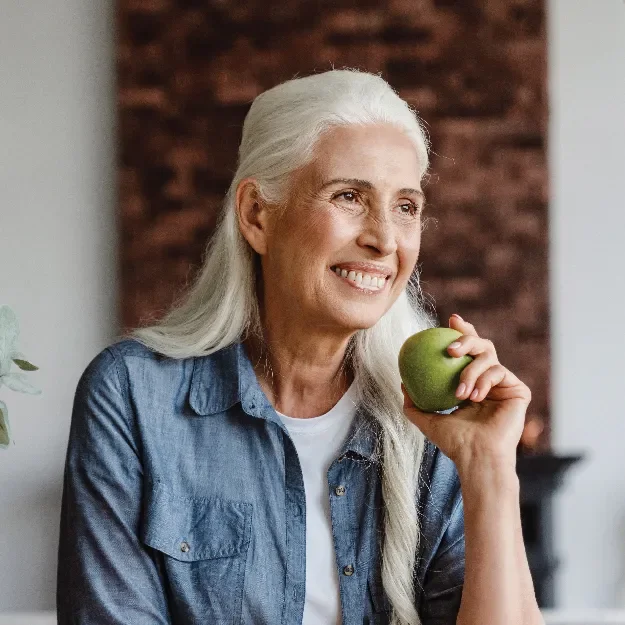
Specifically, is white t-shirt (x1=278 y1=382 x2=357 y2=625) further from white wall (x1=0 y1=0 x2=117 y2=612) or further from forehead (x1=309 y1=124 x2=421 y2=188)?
white wall (x1=0 y1=0 x2=117 y2=612)

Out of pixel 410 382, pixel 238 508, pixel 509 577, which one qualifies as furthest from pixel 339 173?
pixel 509 577

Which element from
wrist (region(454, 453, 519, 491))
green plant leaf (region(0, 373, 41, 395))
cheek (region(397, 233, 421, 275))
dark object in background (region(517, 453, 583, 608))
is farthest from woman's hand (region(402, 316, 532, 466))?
dark object in background (region(517, 453, 583, 608))

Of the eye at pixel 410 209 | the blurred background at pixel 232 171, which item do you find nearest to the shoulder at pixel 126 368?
the eye at pixel 410 209

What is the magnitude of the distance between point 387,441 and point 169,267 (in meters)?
2.13

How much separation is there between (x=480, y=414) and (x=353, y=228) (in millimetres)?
331

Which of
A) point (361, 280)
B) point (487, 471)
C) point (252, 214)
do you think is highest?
point (252, 214)

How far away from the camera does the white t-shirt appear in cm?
136

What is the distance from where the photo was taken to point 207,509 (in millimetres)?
1373

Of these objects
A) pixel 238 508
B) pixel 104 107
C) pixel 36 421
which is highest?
pixel 104 107

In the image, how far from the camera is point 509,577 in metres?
1.29

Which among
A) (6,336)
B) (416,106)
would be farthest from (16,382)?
(416,106)

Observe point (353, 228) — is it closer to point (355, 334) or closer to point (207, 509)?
point (355, 334)

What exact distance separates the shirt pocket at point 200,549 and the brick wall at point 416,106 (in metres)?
→ 2.14

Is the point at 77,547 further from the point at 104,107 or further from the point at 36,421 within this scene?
the point at 104,107
